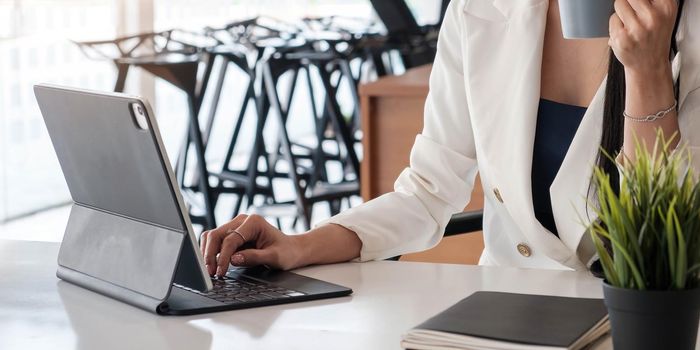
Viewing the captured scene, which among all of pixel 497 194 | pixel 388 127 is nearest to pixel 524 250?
pixel 497 194

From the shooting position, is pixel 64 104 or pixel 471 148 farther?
pixel 471 148

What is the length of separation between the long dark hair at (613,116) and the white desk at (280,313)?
0.67 feet

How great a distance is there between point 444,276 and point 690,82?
439 mm

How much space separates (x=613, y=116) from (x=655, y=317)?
2.37ft

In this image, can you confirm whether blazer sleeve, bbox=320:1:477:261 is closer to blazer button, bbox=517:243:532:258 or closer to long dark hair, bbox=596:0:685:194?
blazer button, bbox=517:243:532:258

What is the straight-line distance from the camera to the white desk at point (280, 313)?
1.07m

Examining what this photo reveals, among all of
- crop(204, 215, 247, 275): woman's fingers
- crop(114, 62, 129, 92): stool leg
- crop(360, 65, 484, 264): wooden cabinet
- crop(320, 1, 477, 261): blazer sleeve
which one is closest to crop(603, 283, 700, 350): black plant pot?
crop(204, 215, 247, 275): woman's fingers

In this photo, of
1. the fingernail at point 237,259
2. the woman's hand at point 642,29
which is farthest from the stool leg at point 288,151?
the woman's hand at point 642,29

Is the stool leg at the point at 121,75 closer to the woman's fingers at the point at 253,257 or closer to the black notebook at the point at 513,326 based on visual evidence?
the woman's fingers at the point at 253,257

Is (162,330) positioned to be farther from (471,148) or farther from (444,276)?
(471,148)

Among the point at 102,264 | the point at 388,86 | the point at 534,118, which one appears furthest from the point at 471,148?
the point at 388,86

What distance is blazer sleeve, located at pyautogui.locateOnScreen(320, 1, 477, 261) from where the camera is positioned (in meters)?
1.63

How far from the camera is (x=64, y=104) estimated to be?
1.24 metres

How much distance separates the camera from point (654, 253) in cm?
81
